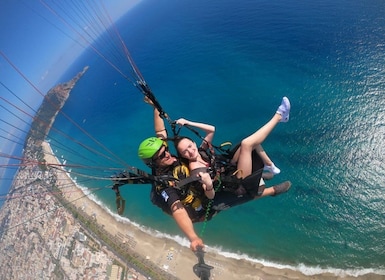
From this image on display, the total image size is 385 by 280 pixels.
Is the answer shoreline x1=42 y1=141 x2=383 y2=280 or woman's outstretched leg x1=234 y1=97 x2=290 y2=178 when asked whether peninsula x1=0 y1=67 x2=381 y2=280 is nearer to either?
shoreline x1=42 y1=141 x2=383 y2=280

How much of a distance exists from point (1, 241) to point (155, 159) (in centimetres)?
2323

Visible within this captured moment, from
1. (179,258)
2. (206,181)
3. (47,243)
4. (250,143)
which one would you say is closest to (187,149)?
(206,181)

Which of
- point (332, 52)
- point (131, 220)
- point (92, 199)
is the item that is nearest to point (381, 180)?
point (332, 52)

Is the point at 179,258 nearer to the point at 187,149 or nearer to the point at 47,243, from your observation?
the point at 187,149

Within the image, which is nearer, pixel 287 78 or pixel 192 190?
pixel 192 190

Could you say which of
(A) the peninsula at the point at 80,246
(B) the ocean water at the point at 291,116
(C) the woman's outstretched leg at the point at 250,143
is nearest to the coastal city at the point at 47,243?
(A) the peninsula at the point at 80,246

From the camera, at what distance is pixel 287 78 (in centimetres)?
1623

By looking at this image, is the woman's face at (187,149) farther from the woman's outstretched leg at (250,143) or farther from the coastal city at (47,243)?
the coastal city at (47,243)

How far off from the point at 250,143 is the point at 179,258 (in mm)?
9511

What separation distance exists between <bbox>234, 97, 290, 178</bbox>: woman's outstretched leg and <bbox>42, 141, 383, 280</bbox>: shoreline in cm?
612

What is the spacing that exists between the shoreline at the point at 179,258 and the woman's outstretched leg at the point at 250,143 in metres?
6.12

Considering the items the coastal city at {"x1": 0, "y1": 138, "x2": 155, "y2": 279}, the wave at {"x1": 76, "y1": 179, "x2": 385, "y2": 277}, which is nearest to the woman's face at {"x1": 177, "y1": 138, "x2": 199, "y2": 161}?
the wave at {"x1": 76, "y1": 179, "x2": 385, "y2": 277}

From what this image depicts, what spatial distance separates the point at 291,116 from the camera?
1417 cm

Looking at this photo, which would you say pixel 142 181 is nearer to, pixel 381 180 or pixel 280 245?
pixel 280 245
